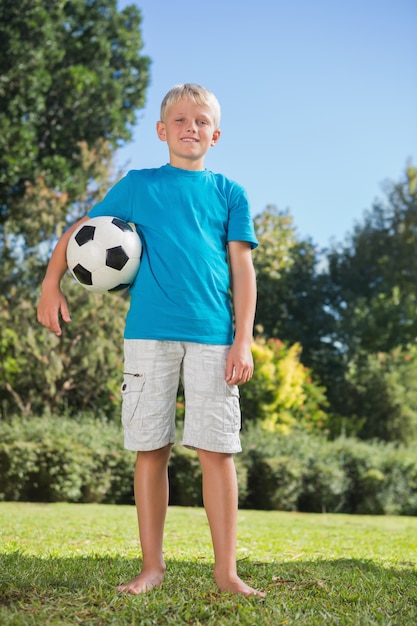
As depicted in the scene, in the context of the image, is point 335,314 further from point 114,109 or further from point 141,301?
point 141,301

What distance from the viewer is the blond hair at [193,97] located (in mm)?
3082

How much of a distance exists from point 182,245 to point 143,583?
1409mm

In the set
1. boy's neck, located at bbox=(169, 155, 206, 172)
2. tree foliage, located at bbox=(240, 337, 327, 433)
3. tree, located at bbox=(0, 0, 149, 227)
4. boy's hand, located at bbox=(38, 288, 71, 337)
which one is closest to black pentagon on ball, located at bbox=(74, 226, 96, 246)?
boy's hand, located at bbox=(38, 288, 71, 337)

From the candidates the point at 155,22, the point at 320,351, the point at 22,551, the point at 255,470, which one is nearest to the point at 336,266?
the point at 320,351

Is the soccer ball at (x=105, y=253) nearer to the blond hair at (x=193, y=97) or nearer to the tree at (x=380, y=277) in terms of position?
the blond hair at (x=193, y=97)

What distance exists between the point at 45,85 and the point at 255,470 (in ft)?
34.6

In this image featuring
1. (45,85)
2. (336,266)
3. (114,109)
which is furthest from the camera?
(336,266)

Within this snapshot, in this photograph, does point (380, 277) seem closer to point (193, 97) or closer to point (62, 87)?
point (62, 87)

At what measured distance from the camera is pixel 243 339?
295 centimetres

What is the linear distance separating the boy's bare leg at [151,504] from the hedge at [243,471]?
7347mm

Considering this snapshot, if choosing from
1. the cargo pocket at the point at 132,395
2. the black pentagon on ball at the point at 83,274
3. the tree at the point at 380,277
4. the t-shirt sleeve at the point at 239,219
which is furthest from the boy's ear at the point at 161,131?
the tree at the point at 380,277

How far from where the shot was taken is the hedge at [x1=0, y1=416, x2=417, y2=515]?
33.2 feet

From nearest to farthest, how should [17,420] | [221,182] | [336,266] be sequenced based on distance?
[221,182], [17,420], [336,266]

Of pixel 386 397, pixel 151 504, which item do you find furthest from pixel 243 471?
pixel 386 397
